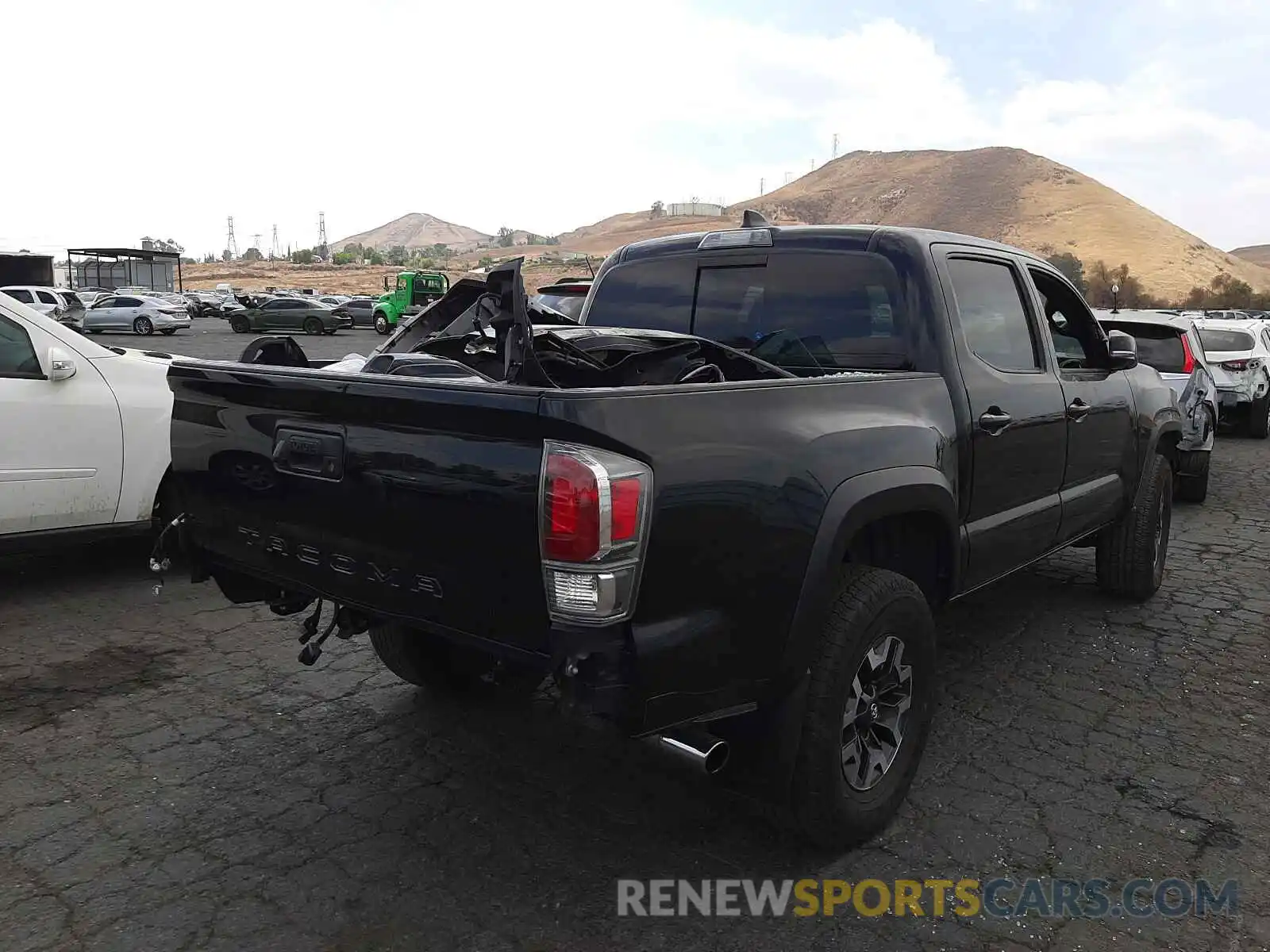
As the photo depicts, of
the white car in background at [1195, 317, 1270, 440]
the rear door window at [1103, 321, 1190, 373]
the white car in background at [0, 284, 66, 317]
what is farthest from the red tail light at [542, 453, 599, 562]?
the white car in background at [0, 284, 66, 317]

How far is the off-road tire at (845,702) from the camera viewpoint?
281 cm

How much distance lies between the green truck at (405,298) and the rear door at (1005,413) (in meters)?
39.4

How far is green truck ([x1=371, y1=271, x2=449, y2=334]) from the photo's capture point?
42.8m

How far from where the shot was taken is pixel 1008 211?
128 meters

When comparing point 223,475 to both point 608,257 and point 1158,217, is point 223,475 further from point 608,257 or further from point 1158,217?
point 1158,217

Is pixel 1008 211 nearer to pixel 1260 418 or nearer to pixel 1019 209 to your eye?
pixel 1019 209

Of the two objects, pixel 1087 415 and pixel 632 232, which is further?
pixel 632 232

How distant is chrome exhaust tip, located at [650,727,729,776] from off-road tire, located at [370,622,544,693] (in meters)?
1.36

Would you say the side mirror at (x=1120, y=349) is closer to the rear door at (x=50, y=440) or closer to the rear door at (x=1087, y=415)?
the rear door at (x=1087, y=415)

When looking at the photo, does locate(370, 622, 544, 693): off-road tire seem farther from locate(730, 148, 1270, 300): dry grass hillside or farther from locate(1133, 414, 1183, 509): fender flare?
locate(730, 148, 1270, 300): dry grass hillside

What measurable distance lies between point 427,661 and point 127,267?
271 feet

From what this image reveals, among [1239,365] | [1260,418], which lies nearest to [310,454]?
[1239,365]

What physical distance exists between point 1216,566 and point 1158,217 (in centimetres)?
14839

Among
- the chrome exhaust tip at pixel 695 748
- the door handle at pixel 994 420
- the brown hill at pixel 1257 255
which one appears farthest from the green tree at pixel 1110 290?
the brown hill at pixel 1257 255
